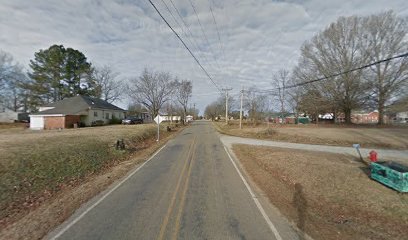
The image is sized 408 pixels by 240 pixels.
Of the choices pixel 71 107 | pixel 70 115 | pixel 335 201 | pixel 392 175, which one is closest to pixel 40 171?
pixel 335 201

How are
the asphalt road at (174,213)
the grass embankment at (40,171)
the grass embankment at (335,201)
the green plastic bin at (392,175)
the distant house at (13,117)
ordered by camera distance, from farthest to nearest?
the distant house at (13,117) → the green plastic bin at (392,175) → the grass embankment at (40,171) → the grass embankment at (335,201) → the asphalt road at (174,213)

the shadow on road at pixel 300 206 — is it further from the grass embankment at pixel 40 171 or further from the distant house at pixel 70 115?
the distant house at pixel 70 115

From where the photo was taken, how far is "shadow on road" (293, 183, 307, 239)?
4845 millimetres

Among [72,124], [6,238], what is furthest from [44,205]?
[72,124]

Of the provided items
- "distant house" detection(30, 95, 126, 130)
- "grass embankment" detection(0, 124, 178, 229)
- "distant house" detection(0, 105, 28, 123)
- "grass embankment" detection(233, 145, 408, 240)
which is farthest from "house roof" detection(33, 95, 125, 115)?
"grass embankment" detection(233, 145, 408, 240)

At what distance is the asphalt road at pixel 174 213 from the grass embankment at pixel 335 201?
954 millimetres

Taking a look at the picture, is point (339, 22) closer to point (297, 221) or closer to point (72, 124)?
point (297, 221)

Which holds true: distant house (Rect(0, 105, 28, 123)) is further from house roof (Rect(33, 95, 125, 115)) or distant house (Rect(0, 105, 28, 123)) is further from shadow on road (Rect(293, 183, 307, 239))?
shadow on road (Rect(293, 183, 307, 239))

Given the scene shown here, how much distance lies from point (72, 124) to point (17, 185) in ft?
97.0

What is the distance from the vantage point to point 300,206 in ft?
19.8

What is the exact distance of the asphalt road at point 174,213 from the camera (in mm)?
4434

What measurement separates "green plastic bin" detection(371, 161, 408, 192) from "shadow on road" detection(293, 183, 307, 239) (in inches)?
109

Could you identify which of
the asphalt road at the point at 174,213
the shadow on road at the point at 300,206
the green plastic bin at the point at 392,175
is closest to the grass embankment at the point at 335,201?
the shadow on road at the point at 300,206

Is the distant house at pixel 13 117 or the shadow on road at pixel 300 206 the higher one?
the distant house at pixel 13 117
